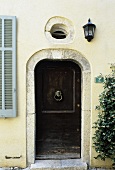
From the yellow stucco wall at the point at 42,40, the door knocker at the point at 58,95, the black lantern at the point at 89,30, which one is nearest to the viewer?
the black lantern at the point at 89,30

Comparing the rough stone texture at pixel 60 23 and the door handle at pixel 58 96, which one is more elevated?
the rough stone texture at pixel 60 23

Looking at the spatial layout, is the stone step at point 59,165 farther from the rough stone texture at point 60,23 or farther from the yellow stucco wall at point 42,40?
the rough stone texture at point 60,23

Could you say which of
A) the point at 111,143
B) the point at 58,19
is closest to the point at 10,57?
the point at 58,19

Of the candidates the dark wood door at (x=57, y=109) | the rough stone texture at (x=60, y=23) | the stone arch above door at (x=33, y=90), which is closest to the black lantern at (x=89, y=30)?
the rough stone texture at (x=60, y=23)

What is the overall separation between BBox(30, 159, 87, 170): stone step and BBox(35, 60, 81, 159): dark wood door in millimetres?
139

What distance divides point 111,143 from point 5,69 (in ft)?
7.52

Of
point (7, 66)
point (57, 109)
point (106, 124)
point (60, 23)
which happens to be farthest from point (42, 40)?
point (106, 124)

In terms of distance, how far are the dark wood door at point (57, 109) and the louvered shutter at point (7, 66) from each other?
562 mm

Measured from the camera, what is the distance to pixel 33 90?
381cm

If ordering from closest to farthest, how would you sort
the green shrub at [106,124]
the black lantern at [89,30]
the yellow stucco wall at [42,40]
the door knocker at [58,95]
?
the green shrub at [106,124], the black lantern at [89,30], the yellow stucco wall at [42,40], the door knocker at [58,95]

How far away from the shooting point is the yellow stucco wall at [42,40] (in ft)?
12.1

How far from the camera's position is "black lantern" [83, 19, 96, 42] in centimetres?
357

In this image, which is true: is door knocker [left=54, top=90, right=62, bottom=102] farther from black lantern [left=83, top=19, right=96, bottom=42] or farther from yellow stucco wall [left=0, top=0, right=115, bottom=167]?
black lantern [left=83, top=19, right=96, bottom=42]

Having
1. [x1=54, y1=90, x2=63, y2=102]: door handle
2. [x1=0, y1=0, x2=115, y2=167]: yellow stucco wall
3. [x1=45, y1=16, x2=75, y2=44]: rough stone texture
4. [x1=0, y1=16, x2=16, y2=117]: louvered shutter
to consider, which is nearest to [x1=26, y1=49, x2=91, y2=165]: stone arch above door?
[x1=0, y1=0, x2=115, y2=167]: yellow stucco wall
